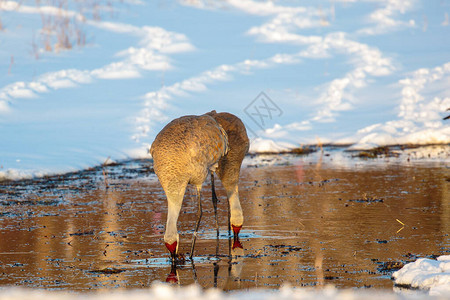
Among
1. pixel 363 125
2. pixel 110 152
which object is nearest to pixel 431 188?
pixel 110 152

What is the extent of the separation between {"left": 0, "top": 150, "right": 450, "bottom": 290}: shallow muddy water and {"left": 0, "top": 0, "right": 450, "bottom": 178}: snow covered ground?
17.9 feet

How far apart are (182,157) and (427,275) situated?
3431 mm

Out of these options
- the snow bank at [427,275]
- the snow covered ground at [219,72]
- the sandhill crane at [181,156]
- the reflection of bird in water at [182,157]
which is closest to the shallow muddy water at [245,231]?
the snow bank at [427,275]

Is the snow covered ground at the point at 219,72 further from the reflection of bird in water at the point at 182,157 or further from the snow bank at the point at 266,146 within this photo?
the reflection of bird in water at the point at 182,157

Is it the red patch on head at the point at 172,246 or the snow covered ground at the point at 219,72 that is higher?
the snow covered ground at the point at 219,72

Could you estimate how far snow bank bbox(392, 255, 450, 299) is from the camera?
5.92 meters

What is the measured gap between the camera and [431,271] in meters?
6.37

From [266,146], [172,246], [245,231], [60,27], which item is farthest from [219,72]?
A: [172,246]

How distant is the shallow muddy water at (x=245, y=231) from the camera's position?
288 inches

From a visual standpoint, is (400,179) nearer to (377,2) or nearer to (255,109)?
(255,109)

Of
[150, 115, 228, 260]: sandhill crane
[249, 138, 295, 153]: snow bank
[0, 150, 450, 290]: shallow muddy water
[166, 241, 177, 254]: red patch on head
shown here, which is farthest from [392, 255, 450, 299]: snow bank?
Result: [249, 138, 295, 153]: snow bank

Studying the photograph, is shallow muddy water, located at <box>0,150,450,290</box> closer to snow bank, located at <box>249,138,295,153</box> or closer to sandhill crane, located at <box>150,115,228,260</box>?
sandhill crane, located at <box>150,115,228,260</box>

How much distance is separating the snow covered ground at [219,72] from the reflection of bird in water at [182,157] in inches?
377

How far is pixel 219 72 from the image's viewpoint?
33.1 metres
